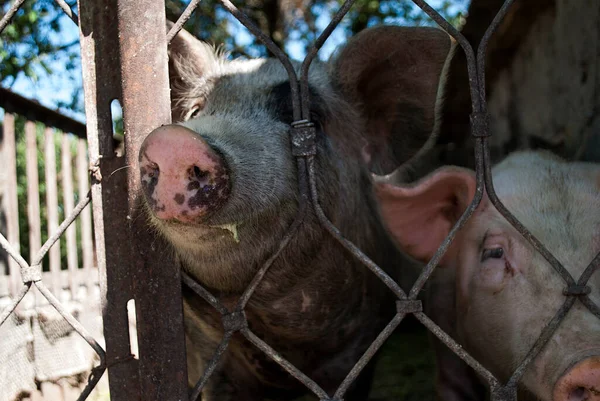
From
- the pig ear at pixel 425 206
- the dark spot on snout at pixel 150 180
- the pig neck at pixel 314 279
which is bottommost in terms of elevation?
the pig neck at pixel 314 279

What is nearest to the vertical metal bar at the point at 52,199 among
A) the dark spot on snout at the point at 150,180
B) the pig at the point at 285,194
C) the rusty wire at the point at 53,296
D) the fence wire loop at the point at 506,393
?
the pig at the point at 285,194

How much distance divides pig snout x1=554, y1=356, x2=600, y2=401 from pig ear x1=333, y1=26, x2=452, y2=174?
1.13 metres

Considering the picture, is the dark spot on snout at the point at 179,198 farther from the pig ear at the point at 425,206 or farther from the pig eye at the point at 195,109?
the pig eye at the point at 195,109

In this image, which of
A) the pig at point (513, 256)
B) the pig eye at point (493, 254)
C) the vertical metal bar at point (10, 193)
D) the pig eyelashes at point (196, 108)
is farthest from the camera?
the vertical metal bar at point (10, 193)

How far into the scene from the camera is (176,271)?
61.5 inches

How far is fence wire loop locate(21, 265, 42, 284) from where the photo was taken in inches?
62.3

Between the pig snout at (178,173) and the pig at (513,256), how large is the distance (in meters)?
0.66

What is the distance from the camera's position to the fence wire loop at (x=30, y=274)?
5.19 feet

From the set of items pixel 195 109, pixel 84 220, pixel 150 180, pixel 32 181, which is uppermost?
pixel 195 109

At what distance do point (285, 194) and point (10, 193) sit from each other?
2574 mm

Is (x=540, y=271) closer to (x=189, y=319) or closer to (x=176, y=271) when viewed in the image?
(x=176, y=271)

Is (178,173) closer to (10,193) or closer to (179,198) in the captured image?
(179,198)

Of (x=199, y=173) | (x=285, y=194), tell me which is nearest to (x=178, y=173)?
(x=199, y=173)

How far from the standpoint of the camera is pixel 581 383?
4.99 feet
